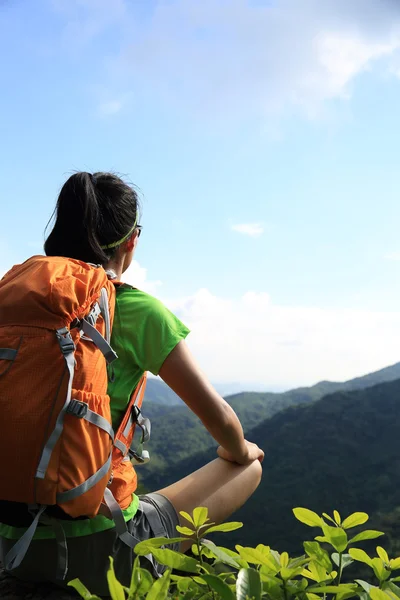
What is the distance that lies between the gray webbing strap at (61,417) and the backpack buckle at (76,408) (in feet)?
0.04

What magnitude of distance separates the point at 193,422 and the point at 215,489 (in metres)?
125

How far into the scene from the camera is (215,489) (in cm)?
244

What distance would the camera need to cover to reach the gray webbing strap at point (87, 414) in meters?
Result: 1.80

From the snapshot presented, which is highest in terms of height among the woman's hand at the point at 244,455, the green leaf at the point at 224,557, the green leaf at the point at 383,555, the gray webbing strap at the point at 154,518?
the green leaf at the point at 224,557

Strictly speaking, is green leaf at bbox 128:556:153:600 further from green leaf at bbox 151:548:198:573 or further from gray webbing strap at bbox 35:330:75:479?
gray webbing strap at bbox 35:330:75:479

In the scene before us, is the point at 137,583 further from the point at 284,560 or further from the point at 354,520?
the point at 354,520

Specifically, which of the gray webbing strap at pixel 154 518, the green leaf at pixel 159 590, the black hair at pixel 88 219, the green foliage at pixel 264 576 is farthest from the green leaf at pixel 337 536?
the black hair at pixel 88 219

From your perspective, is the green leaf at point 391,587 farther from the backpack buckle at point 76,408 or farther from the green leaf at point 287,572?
the backpack buckle at point 76,408

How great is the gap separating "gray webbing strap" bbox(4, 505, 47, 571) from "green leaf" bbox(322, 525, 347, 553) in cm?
106

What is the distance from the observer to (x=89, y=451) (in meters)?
1.83

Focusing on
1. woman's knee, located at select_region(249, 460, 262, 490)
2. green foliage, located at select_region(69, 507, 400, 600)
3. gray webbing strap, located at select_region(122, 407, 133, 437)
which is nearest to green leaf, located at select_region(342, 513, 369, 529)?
green foliage, located at select_region(69, 507, 400, 600)

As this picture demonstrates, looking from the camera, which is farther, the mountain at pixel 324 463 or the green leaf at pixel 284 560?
Result: the mountain at pixel 324 463

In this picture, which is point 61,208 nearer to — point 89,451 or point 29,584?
point 89,451

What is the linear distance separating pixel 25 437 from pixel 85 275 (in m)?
0.59
